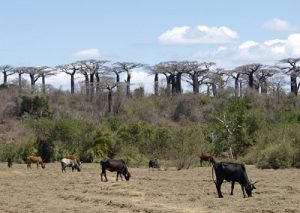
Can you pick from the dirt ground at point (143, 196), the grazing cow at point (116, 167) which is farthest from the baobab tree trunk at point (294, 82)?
the grazing cow at point (116, 167)

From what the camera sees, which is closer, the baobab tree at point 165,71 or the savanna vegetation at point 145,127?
the savanna vegetation at point 145,127

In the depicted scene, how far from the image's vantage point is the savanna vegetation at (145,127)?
48875mm

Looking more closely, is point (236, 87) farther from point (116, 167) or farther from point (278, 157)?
point (116, 167)

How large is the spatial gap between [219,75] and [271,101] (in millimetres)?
18505

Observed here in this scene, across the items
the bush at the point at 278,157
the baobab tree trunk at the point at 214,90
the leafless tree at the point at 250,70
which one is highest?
the leafless tree at the point at 250,70

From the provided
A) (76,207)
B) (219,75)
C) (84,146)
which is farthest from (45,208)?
(219,75)

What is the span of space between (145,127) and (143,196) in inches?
1301

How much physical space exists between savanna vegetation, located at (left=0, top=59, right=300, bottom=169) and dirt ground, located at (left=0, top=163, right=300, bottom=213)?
1554cm

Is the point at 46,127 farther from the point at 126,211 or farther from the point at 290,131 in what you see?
the point at 126,211

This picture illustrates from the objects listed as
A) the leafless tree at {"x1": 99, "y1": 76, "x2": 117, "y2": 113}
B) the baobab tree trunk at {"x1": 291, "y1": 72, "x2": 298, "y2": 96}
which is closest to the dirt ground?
the leafless tree at {"x1": 99, "y1": 76, "x2": 117, "y2": 113}

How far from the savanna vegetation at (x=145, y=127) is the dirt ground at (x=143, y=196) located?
15.5 meters

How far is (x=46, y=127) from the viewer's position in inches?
2234

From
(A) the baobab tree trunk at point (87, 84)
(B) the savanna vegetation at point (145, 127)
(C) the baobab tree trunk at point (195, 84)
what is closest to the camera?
(B) the savanna vegetation at point (145, 127)

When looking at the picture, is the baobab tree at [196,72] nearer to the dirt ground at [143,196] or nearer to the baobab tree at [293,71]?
the baobab tree at [293,71]
